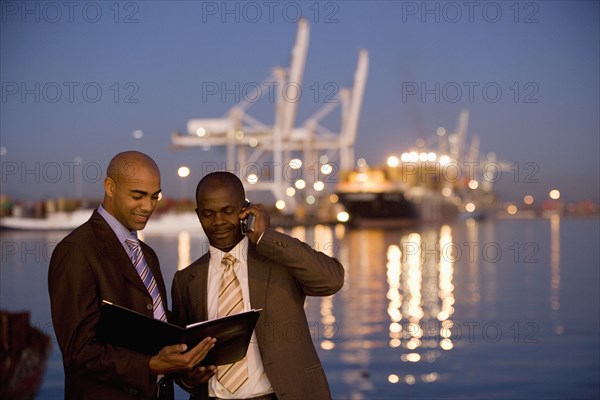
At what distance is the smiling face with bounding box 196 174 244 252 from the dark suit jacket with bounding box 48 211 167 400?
0.33 meters

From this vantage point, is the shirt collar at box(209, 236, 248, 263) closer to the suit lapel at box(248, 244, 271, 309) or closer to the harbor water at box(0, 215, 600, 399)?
the suit lapel at box(248, 244, 271, 309)

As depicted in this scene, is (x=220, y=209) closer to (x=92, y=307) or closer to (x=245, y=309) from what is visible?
(x=245, y=309)

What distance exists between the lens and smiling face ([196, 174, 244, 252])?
9.77ft

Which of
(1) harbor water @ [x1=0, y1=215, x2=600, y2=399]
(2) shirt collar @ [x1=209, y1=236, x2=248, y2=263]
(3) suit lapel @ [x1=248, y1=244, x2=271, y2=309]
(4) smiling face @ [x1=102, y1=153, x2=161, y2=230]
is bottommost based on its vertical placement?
(1) harbor water @ [x1=0, y1=215, x2=600, y2=399]

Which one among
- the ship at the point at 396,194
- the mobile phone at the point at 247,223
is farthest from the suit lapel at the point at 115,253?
the ship at the point at 396,194

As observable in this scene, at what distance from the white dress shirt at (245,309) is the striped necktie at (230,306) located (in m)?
0.01

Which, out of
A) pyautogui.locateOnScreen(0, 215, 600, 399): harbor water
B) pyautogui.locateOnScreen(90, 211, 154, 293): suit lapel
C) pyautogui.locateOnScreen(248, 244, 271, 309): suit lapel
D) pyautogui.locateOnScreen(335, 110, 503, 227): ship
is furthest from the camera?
pyautogui.locateOnScreen(335, 110, 503, 227): ship

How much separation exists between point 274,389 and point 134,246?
2.01 ft

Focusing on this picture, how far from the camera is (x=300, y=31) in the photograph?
55.5 metres

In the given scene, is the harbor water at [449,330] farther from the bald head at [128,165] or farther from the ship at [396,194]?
the ship at [396,194]

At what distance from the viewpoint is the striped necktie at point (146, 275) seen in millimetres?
2826

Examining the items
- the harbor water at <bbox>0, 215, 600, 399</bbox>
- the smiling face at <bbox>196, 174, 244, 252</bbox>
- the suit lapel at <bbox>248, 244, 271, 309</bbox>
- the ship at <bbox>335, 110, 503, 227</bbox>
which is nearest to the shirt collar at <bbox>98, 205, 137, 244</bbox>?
the smiling face at <bbox>196, 174, 244, 252</bbox>

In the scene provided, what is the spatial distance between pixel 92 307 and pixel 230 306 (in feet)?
1.54

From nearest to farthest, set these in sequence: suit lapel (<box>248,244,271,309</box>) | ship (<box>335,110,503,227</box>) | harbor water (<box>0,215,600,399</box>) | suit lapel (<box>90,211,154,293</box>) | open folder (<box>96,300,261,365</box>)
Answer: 1. open folder (<box>96,300,261,365</box>)
2. suit lapel (<box>90,211,154,293</box>)
3. suit lapel (<box>248,244,271,309</box>)
4. harbor water (<box>0,215,600,399</box>)
5. ship (<box>335,110,503,227</box>)
